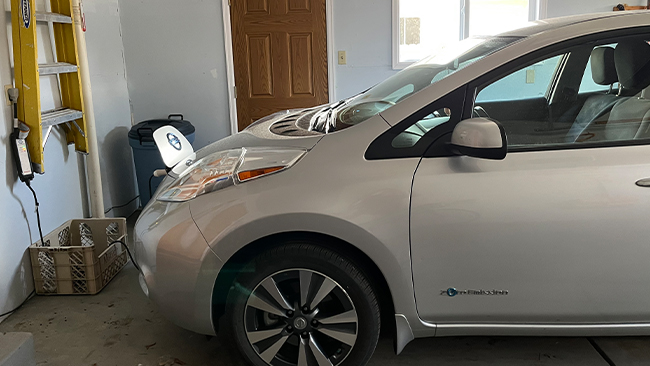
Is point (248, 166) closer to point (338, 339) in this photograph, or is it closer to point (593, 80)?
point (338, 339)

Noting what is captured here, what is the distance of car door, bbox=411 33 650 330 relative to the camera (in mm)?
1931

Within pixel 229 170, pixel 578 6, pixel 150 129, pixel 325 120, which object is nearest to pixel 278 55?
pixel 150 129

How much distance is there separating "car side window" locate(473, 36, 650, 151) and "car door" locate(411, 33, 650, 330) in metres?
0.01

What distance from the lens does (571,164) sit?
6.43ft

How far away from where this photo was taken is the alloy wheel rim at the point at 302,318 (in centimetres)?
209

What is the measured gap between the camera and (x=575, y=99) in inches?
86.5

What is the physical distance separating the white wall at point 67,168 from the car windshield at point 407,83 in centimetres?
186

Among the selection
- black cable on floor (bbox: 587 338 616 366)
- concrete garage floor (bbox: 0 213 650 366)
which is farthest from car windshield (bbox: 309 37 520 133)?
black cable on floor (bbox: 587 338 616 366)

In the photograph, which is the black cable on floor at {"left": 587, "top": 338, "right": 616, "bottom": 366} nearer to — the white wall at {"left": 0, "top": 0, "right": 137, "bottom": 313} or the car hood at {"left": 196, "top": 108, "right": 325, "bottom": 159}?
the car hood at {"left": 196, "top": 108, "right": 325, "bottom": 159}

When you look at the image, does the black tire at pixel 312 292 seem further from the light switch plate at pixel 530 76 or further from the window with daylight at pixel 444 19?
the window with daylight at pixel 444 19

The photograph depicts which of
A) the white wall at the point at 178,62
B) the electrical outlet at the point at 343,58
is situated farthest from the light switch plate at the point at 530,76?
the white wall at the point at 178,62

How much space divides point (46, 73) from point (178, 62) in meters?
2.29

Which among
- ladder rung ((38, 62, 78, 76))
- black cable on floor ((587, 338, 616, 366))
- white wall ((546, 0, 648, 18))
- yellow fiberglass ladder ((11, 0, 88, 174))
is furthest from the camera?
white wall ((546, 0, 648, 18))

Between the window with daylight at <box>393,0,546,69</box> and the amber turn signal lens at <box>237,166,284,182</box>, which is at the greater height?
the window with daylight at <box>393,0,546,69</box>
